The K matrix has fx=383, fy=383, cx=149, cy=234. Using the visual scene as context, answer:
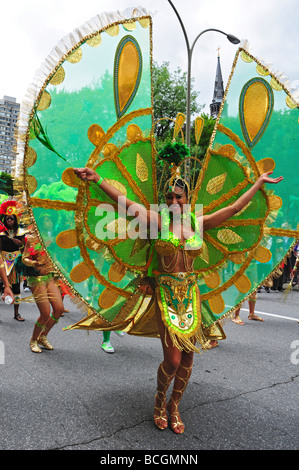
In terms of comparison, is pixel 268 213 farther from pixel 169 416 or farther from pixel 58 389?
pixel 58 389

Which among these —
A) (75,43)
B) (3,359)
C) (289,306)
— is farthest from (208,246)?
(289,306)

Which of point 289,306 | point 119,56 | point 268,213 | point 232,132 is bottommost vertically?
point 289,306

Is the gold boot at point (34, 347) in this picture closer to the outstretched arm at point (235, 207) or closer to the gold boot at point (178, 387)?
the gold boot at point (178, 387)

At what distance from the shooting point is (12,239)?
6.56 m

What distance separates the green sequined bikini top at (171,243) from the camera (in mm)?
2703

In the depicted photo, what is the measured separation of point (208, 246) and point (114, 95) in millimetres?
1432

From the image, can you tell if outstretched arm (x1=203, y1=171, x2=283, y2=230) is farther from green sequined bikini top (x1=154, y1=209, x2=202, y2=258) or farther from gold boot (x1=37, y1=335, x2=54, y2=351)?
gold boot (x1=37, y1=335, x2=54, y2=351)

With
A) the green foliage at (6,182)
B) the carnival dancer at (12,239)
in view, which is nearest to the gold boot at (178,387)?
the green foliage at (6,182)

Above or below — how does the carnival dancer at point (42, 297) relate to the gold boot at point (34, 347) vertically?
above

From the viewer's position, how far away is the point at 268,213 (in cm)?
326

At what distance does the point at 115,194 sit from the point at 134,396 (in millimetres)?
1837

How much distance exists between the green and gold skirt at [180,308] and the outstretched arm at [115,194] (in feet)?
1.43
